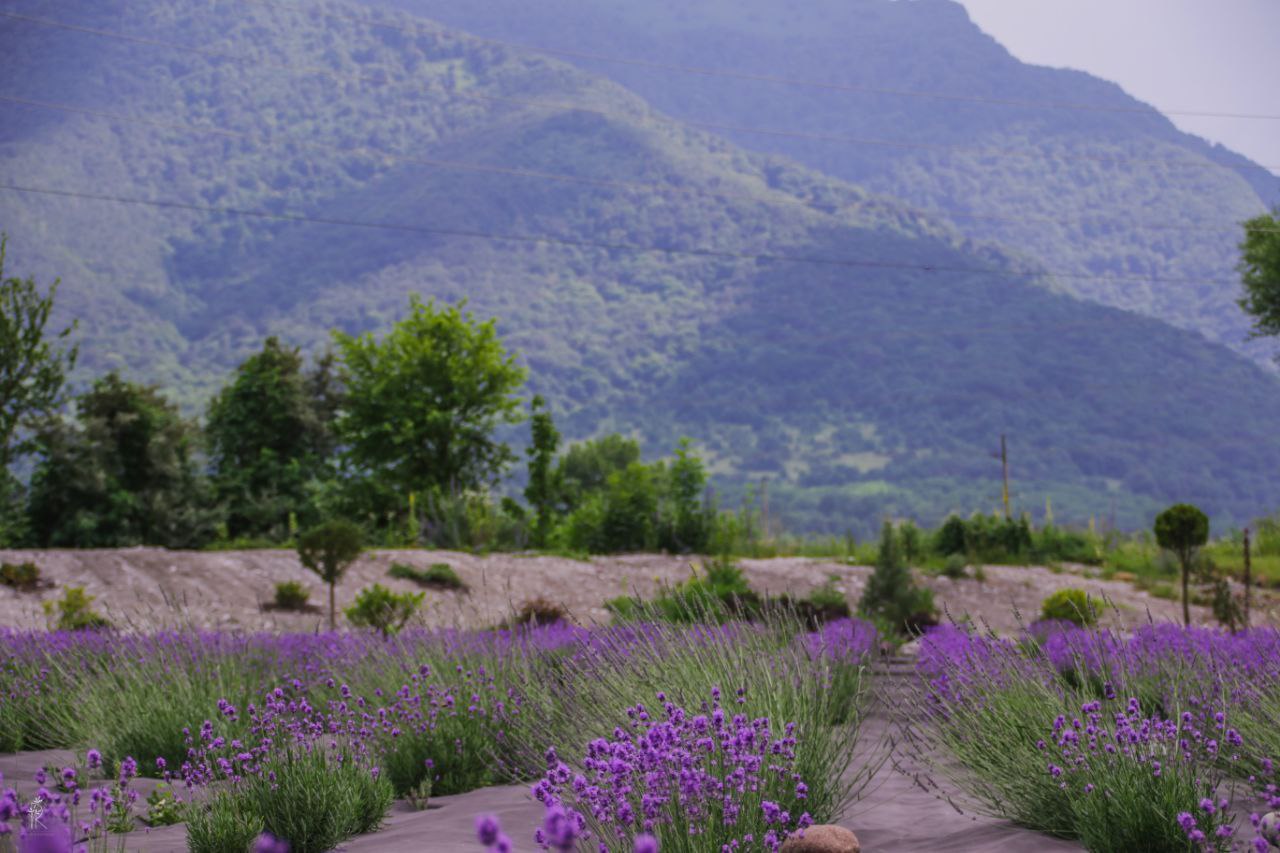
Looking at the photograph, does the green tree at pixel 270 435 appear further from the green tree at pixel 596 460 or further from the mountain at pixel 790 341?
the mountain at pixel 790 341

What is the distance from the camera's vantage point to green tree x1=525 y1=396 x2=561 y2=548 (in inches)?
906

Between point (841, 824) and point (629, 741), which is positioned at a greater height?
point (629, 741)

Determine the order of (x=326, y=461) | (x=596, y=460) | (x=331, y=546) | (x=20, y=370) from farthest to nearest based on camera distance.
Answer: (x=596, y=460), (x=326, y=461), (x=20, y=370), (x=331, y=546)

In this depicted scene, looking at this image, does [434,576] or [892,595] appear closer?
[892,595]

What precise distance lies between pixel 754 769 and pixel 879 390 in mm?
153527

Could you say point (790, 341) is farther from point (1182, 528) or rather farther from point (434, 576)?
point (1182, 528)

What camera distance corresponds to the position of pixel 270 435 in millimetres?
27047

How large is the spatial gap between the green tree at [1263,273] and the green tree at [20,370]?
28662 mm

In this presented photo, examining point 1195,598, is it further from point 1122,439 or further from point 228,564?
point 1122,439

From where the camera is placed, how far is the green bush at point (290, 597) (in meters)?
15.0

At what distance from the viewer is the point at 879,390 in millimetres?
153750

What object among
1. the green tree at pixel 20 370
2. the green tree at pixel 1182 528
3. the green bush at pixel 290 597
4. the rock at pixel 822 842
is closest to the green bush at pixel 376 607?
the green bush at pixel 290 597

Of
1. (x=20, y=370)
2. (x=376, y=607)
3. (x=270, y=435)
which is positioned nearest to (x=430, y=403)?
(x=270, y=435)

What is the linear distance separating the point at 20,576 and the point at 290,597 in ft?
10.3
